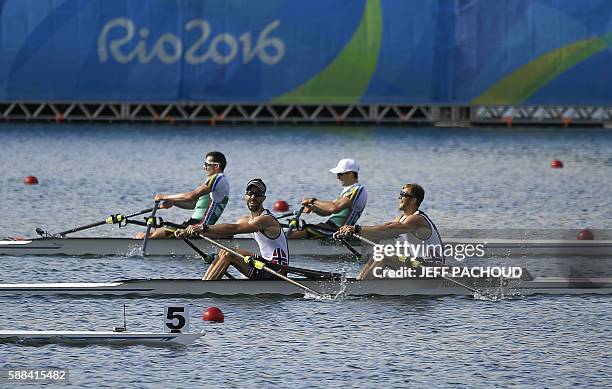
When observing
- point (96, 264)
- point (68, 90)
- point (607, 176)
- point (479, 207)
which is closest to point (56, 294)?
point (96, 264)

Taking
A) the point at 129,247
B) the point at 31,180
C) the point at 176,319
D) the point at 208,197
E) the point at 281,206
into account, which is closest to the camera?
the point at 176,319

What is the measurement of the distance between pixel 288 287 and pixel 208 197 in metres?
5.73

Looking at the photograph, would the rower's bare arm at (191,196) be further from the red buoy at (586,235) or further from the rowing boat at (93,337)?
the rowing boat at (93,337)

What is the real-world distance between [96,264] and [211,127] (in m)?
40.5

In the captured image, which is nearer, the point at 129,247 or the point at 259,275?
the point at 259,275

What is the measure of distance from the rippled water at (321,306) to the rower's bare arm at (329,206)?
48.2 inches

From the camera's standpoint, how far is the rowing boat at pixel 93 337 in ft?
69.2

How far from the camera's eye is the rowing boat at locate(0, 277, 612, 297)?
80.9ft

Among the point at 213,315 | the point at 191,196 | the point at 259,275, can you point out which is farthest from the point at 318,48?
the point at 213,315

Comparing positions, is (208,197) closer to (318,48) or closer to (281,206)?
(281,206)

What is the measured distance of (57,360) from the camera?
2039 cm

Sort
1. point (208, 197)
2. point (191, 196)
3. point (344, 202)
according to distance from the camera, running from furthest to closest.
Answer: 1. point (208, 197)
2. point (191, 196)
3. point (344, 202)

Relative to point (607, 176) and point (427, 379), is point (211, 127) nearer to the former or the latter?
point (607, 176)

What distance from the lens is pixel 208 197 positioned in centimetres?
2997
